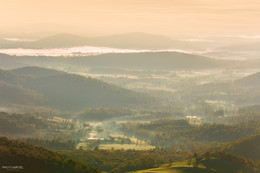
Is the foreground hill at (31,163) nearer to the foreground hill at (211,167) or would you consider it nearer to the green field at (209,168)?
the green field at (209,168)

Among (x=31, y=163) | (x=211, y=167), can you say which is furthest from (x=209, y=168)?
(x=31, y=163)

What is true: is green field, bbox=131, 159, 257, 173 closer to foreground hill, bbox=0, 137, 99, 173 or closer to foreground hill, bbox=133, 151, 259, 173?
foreground hill, bbox=133, 151, 259, 173

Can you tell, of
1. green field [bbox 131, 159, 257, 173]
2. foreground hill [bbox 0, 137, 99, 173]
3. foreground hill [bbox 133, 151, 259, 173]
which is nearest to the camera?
foreground hill [bbox 0, 137, 99, 173]

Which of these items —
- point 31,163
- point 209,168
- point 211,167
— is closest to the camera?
point 31,163

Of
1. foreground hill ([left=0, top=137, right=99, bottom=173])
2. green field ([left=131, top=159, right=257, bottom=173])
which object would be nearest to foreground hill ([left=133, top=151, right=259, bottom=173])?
green field ([left=131, top=159, right=257, bottom=173])

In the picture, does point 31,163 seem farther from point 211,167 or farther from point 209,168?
point 211,167

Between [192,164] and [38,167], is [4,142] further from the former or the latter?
[192,164]

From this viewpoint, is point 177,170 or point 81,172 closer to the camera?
point 81,172

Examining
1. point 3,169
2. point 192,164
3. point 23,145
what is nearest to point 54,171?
point 3,169

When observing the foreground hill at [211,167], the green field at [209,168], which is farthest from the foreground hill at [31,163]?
the foreground hill at [211,167]

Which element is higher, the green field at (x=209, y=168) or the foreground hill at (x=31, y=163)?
the foreground hill at (x=31, y=163)

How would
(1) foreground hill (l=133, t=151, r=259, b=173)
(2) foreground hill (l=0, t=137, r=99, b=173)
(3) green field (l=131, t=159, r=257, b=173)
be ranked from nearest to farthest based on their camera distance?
1. (2) foreground hill (l=0, t=137, r=99, b=173)
2. (3) green field (l=131, t=159, r=257, b=173)
3. (1) foreground hill (l=133, t=151, r=259, b=173)
